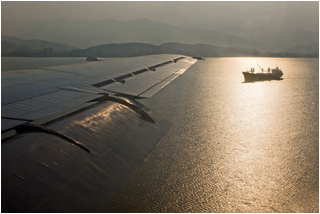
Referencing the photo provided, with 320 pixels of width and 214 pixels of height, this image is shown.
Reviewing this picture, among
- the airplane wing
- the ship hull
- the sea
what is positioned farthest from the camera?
the ship hull

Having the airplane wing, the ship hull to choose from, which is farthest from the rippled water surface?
the ship hull

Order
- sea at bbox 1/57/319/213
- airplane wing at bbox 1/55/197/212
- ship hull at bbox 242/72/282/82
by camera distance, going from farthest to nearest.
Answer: ship hull at bbox 242/72/282/82 < sea at bbox 1/57/319/213 < airplane wing at bbox 1/55/197/212

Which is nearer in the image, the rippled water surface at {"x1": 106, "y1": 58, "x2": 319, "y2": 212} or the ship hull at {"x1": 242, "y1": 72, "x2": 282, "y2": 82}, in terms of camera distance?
the rippled water surface at {"x1": 106, "y1": 58, "x2": 319, "y2": 212}

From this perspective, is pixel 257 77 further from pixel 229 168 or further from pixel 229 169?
pixel 229 169

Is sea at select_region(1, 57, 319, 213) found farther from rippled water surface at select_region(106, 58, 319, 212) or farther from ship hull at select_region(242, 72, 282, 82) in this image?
ship hull at select_region(242, 72, 282, 82)

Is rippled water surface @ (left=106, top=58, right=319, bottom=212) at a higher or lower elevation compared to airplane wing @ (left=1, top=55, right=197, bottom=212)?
lower

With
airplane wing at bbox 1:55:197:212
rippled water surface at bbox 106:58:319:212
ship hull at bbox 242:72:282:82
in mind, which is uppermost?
airplane wing at bbox 1:55:197:212

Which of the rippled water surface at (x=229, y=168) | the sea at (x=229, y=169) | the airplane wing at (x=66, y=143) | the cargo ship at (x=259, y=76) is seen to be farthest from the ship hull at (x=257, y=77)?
the airplane wing at (x=66, y=143)

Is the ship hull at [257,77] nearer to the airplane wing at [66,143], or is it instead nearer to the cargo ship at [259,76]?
the cargo ship at [259,76]
